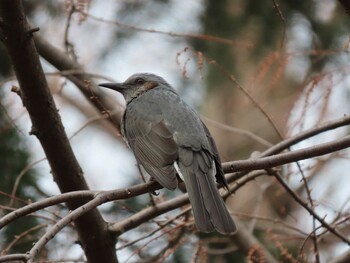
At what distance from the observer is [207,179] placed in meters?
4.03

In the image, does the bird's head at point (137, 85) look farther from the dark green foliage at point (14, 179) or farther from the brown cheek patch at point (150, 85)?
the dark green foliage at point (14, 179)

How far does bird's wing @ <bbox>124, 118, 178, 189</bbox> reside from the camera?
13.2ft

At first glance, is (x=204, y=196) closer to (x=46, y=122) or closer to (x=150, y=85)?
(x=46, y=122)

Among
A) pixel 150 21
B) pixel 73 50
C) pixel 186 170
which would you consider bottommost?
pixel 186 170

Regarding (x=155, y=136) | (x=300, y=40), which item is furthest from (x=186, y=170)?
(x=300, y=40)

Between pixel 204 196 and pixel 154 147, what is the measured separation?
2.30 feet

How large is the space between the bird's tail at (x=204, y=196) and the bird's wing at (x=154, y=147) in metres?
0.11

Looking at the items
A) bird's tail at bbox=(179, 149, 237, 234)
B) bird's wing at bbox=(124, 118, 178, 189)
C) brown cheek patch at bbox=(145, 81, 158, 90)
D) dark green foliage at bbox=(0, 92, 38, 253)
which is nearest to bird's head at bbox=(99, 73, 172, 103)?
brown cheek patch at bbox=(145, 81, 158, 90)

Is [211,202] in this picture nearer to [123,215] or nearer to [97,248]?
[97,248]

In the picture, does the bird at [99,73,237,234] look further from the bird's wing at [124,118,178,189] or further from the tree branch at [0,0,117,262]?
the tree branch at [0,0,117,262]

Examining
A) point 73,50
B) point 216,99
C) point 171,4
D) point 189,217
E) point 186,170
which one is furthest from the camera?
point 216,99

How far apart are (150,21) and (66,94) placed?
8.05 ft

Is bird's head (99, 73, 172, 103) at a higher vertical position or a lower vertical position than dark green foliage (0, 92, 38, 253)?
higher

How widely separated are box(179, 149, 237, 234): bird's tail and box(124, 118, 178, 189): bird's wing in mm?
108
